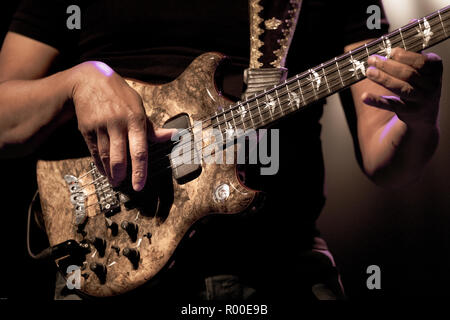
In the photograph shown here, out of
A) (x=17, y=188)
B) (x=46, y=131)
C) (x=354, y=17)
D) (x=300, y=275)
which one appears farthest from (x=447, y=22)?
(x=17, y=188)

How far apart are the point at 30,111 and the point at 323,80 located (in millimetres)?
819

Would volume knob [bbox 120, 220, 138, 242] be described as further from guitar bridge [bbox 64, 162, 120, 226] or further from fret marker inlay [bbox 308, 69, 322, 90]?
fret marker inlay [bbox 308, 69, 322, 90]

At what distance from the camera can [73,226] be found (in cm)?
117

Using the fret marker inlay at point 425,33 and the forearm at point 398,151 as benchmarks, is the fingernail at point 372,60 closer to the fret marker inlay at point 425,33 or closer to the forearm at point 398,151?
the fret marker inlay at point 425,33

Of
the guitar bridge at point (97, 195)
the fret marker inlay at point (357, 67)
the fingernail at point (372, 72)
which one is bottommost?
the guitar bridge at point (97, 195)

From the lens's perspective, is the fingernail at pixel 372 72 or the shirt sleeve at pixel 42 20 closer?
the fingernail at pixel 372 72

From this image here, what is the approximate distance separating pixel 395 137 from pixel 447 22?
0.34 m

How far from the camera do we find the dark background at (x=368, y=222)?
1.78 meters

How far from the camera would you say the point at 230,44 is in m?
1.16

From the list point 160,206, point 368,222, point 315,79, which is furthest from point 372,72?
point 368,222

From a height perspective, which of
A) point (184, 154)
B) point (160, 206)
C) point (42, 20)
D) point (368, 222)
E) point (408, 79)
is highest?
point (42, 20)

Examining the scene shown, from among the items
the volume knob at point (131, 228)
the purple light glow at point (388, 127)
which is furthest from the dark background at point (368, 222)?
the purple light glow at point (388, 127)

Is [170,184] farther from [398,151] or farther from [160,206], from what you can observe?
[398,151]

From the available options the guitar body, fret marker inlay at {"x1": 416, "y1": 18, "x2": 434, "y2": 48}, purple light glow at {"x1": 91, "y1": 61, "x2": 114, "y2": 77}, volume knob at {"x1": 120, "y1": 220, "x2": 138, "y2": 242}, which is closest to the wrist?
purple light glow at {"x1": 91, "y1": 61, "x2": 114, "y2": 77}
